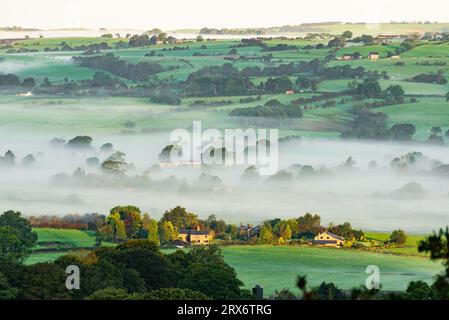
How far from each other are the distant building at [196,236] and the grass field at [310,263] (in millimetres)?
1215

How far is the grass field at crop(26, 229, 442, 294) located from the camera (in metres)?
42.8

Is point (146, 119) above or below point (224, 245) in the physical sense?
above

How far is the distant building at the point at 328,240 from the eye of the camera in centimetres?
5016

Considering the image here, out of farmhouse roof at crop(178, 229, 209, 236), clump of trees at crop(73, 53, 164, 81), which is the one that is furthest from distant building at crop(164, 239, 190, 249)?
clump of trees at crop(73, 53, 164, 81)

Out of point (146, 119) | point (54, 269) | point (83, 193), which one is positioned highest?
point (146, 119)

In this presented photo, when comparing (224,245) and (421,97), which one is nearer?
(224,245)

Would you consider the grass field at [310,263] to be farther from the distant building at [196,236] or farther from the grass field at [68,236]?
the distant building at [196,236]

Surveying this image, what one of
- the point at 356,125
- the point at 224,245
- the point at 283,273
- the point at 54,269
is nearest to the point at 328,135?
the point at 356,125

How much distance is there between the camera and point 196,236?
50.3 m

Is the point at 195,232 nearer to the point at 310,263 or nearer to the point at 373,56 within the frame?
the point at 310,263

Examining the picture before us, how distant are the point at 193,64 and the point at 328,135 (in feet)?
36.8

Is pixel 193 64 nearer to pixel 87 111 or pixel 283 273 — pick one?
pixel 87 111

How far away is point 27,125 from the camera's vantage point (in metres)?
69.9

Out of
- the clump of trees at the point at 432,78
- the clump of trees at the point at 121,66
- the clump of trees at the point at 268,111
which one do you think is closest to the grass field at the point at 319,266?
the clump of trees at the point at 268,111
